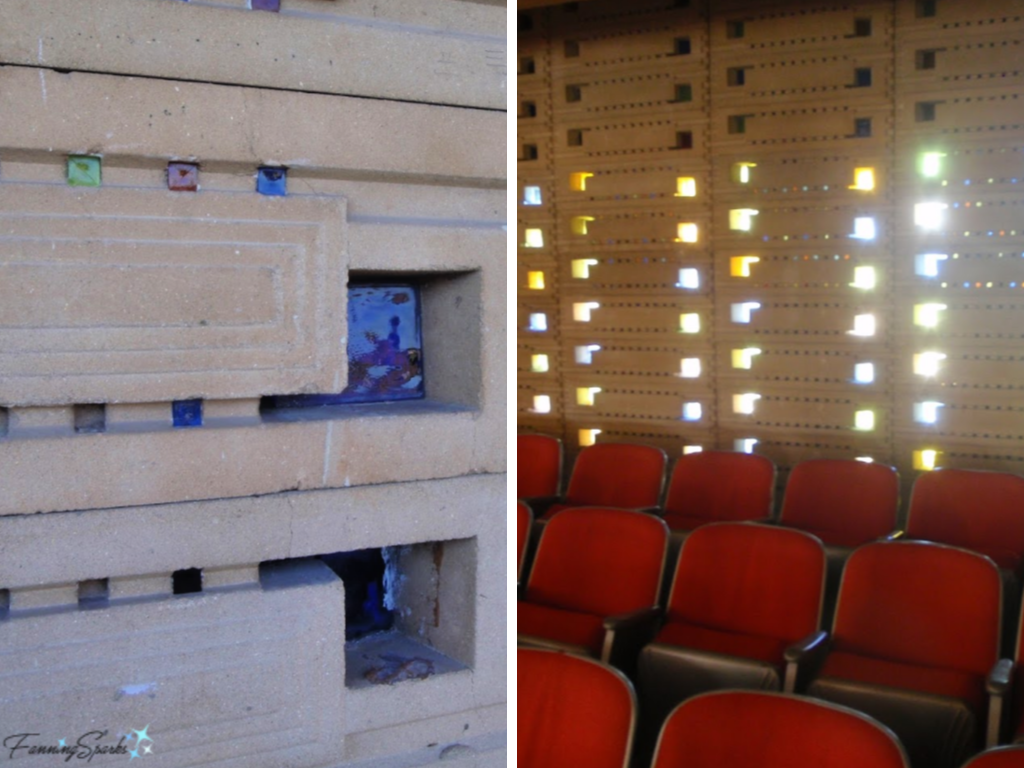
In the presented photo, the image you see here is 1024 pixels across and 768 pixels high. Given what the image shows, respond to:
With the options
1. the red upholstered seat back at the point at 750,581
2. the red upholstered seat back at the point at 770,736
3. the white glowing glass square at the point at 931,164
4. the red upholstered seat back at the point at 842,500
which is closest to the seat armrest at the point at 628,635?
the red upholstered seat back at the point at 750,581

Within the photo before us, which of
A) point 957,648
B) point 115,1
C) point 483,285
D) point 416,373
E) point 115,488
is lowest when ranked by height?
point 957,648

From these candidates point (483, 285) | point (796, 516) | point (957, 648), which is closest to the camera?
point (483, 285)

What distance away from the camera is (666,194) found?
6.66m

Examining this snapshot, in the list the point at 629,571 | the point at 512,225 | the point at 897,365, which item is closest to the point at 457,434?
the point at 512,225

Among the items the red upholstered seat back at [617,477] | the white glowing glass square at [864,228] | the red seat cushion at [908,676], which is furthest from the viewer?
the white glowing glass square at [864,228]

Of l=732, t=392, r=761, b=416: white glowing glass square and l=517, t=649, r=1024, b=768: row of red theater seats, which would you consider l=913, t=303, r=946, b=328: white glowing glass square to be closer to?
l=732, t=392, r=761, b=416: white glowing glass square

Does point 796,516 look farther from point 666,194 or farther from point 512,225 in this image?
point 512,225

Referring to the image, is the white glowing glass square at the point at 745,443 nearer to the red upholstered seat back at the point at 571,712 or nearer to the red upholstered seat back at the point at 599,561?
the red upholstered seat back at the point at 599,561

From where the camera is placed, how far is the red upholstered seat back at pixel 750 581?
13.0 feet

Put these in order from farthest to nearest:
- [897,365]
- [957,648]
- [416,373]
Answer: [897,365], [957,648], [416,373]

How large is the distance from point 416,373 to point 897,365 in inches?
174

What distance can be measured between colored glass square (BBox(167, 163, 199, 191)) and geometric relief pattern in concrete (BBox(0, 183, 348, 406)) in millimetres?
19

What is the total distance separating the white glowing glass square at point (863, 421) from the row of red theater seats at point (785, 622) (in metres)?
2.33

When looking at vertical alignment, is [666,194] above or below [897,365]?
above
